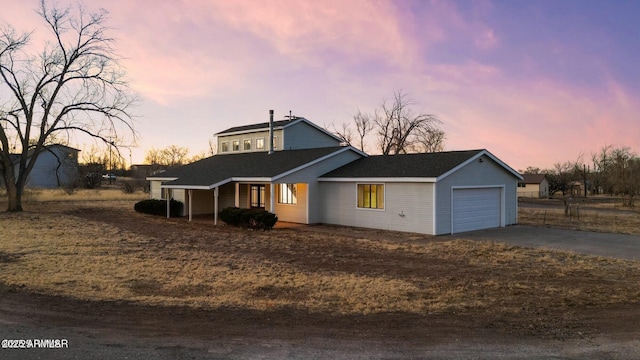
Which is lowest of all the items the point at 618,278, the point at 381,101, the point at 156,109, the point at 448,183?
the point at 618,278

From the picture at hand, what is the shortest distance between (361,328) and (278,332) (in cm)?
121

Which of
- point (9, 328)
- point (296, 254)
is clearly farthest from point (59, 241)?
point (9, 328)

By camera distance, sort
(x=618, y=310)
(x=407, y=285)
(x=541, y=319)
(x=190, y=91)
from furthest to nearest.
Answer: (x=190, y=91)
(x=407, y=285)
(x=618, y=310)
(x=541, y=319)

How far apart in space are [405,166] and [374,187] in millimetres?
1702

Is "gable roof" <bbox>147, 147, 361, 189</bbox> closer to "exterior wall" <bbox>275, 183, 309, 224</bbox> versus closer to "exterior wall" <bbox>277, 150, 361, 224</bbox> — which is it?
"exterior wall" <bbox>277, 150, 361, 224</bbox>

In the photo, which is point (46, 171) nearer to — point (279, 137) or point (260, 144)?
point (260, 144)

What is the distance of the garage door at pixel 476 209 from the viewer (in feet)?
61.5

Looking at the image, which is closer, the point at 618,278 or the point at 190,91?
the point at 618,278

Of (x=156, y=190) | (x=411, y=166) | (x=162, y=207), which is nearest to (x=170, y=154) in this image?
(x=156, y=190)

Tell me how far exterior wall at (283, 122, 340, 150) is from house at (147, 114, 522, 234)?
7.62 ft

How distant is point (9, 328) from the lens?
613 cm

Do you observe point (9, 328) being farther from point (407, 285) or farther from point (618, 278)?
point (618, 278)

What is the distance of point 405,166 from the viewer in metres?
19.8

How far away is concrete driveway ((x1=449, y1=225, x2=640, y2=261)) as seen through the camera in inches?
545
